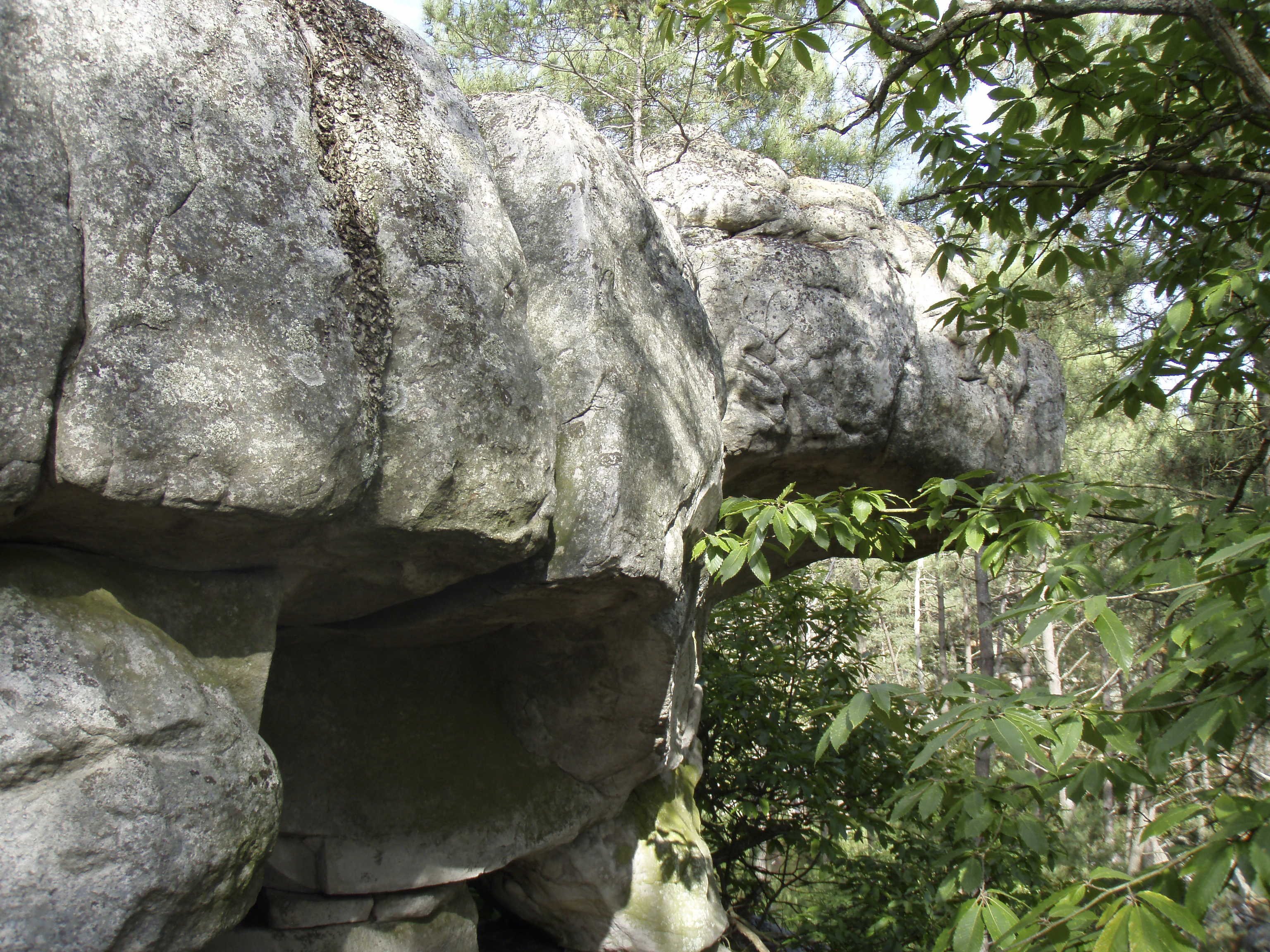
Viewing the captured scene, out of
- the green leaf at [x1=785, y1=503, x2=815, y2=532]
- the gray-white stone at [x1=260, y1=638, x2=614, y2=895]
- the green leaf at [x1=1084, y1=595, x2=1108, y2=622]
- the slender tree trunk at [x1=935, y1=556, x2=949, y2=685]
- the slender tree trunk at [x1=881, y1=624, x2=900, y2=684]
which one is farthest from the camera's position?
the slender tree trunk at [x1=881, y1=624, x2=900, y2=684]

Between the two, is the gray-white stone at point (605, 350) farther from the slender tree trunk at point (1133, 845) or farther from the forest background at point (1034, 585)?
the slender tree trunk at point (1133, 845)

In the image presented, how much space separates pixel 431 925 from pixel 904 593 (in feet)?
64.7

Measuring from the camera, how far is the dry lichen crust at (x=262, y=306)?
1.77 meters

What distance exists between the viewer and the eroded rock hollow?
1.77 metres

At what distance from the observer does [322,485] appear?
2.03 m

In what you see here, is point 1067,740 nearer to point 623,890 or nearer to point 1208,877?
point 1208,877

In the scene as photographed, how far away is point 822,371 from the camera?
479 centimetres

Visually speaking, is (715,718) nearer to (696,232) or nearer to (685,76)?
(696,232)

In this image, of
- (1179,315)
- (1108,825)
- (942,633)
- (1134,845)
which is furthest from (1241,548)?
(942,633)

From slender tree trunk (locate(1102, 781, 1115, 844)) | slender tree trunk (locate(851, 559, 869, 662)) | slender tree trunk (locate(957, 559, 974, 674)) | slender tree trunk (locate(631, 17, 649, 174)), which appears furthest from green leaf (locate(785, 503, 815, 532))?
slender tree trunk (locate(957, 559, 974, 674))

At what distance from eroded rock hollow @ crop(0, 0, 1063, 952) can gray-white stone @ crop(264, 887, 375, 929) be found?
0.02 m

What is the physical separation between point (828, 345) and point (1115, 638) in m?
3.33

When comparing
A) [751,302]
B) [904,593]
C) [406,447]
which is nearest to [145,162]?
[406,447]

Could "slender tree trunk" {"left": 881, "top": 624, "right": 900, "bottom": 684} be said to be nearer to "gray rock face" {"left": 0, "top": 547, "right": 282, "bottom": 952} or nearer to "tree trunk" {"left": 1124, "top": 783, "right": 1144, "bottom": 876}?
"tree trunk" {"left": 1124, "top": 783, "right": 1144, "bottom": 876}
